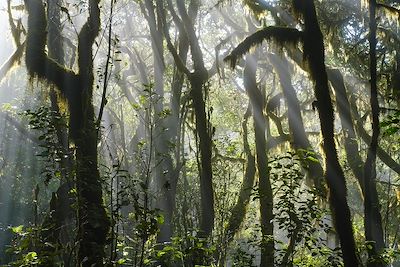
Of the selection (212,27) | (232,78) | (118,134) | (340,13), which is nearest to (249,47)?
(340,13)

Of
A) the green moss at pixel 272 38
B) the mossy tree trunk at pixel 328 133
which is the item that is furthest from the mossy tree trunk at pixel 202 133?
the mossy tree trunk at pixel 328 133

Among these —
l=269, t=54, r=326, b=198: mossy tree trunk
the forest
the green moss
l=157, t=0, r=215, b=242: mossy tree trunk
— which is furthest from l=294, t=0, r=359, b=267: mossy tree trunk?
l=269, t=54, r=326, b=198: mossy tree trunk

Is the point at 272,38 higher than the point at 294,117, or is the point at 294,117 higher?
the point at 272,38

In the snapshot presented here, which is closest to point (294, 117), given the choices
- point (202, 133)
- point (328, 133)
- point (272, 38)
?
point (202, 133)

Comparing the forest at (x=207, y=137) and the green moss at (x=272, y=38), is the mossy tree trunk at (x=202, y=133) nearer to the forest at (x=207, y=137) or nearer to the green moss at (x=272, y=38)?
the forest at (x=207, y=137)

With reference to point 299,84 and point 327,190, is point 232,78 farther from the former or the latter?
point 327,190

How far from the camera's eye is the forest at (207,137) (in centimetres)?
616

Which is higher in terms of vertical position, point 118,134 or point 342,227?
point 118,134

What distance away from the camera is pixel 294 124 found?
14.0m

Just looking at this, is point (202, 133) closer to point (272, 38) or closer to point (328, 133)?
point (272, 38)

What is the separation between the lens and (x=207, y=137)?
34.3 ft

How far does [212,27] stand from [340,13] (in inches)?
326

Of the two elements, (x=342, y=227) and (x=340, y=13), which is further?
(x=340, y=13)

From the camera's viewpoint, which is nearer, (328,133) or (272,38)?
(328,133)
